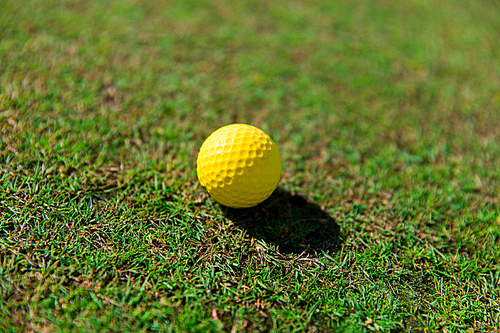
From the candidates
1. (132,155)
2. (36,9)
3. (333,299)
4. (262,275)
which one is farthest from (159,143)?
(36,9)

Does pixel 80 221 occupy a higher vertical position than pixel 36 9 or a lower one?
lower

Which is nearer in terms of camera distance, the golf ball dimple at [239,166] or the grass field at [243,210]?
the grass field at [243,210]

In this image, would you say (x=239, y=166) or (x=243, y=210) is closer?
(x=239, y=166)

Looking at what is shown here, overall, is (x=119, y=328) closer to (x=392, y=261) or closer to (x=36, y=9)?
(x=392, y=261)

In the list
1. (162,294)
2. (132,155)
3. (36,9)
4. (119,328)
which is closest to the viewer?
(119,328)

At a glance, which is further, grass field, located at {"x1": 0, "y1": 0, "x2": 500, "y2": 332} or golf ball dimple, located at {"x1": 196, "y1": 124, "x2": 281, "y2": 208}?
golf ball dimple, located at {"x1": 196, "y1": 124, "x2": 281, "y2": 208}
